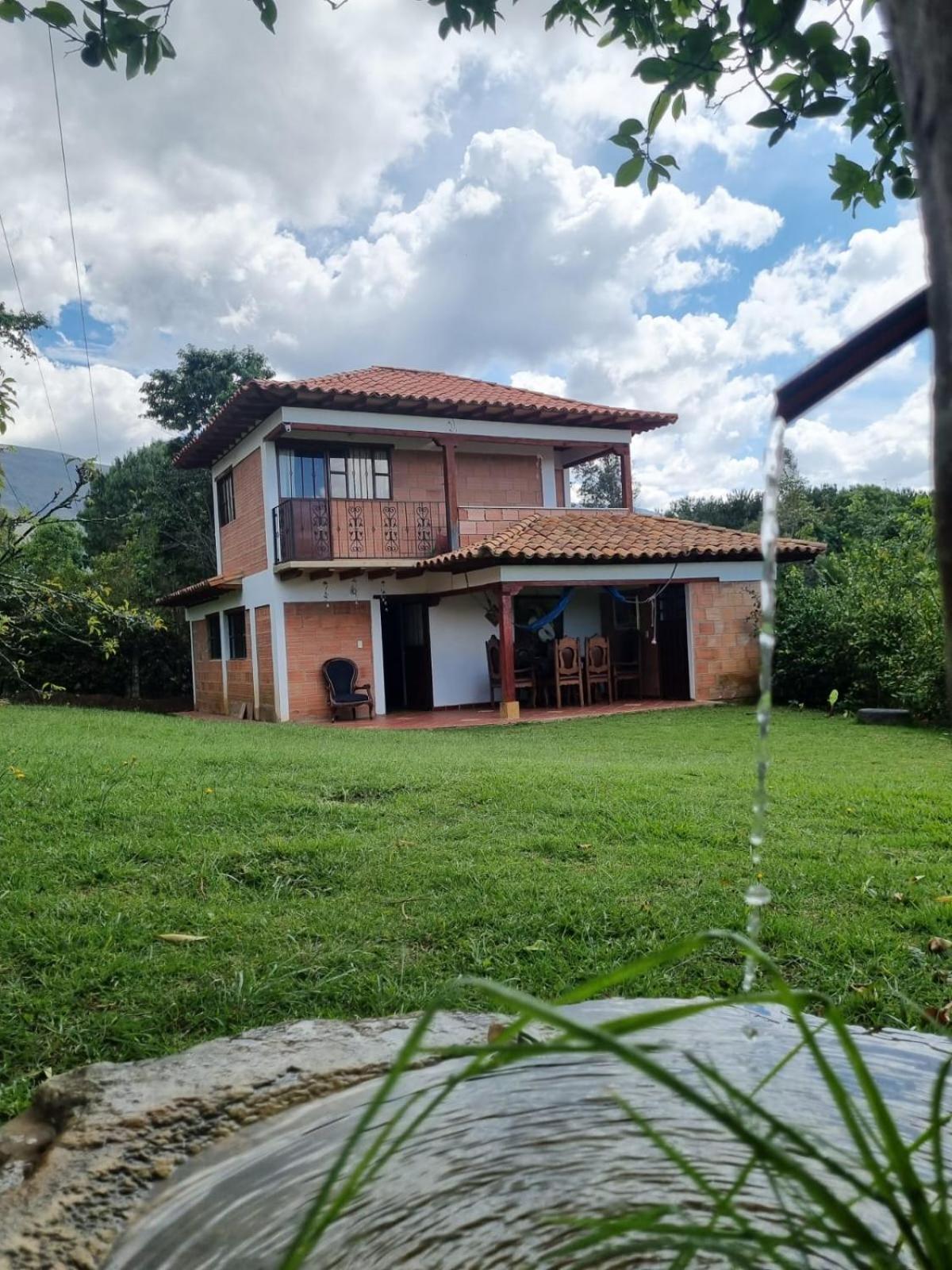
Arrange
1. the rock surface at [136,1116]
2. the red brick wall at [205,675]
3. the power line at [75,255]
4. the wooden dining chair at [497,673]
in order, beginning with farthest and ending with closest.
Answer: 1. the red brick wall at [205,675]
2. the wooden dining chair at [497,673]
3. the power line at [75,255]
4. the rock surface at [136,1116]

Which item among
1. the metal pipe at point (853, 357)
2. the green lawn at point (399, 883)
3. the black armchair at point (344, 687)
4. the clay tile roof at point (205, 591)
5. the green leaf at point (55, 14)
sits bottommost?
the green lawn at point (399, 883)

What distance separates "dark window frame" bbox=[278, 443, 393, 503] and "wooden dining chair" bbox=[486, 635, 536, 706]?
3.08m

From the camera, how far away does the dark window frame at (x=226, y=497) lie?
1648 cm

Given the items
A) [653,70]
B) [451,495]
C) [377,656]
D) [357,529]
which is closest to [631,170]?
[653,70]

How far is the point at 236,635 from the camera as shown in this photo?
52.9ft

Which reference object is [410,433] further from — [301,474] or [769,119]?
[769,119]

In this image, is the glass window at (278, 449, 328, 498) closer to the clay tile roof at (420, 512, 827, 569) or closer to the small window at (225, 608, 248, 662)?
the clay tile roof at (420, 512, 827, 569)

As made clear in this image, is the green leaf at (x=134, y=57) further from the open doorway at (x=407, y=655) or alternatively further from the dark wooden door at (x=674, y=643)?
the dark wooden door at (x=674, y=643)

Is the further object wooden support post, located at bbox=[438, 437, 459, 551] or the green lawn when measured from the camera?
wooden support post, located at bbox=[438, 437, 459, 551]

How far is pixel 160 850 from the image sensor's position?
13.0 feet

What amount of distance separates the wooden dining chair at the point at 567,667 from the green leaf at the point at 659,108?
10787 mm

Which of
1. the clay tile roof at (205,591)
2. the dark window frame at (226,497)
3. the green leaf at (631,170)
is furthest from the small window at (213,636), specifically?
the green leaf at (631,170)

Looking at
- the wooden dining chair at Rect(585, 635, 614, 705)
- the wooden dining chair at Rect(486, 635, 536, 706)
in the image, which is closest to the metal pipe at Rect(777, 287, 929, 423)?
the wooden dining chair at Rect(486, 635, 536, 706)

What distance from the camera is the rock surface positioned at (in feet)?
3.87
